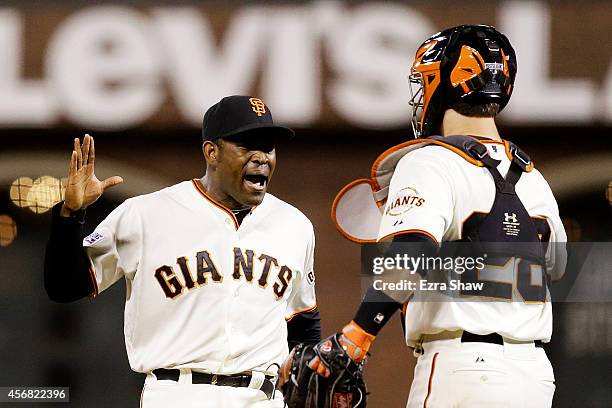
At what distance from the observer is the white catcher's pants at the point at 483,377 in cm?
309

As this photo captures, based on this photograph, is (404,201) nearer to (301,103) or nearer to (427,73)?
(427,73)

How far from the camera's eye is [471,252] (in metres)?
3.15

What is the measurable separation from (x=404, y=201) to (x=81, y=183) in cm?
107

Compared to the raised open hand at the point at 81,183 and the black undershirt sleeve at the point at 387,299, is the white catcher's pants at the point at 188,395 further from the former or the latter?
the black undershirt sleeve at the point at 387,299

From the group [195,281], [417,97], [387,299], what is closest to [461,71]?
[417,97]

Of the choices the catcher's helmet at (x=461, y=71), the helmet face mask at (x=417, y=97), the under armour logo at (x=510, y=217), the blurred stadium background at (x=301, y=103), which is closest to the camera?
the under armour logo at (x=510, y=217)

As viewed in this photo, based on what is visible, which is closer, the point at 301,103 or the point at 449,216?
the point at 449,216

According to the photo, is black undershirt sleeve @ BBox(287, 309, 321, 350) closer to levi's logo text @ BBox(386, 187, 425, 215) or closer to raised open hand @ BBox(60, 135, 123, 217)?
raised open hand @ BBox(60, 135, 123, 217)

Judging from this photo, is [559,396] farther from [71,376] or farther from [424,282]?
[424,282]

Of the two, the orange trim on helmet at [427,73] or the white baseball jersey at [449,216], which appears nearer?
the white baseball jersey at [449,216]

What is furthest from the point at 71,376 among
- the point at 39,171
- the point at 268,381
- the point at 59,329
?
the point at 268,381

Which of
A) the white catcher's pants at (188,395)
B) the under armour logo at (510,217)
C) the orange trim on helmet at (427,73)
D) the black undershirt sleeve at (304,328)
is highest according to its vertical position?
the orange trim on helmet at (427,73)

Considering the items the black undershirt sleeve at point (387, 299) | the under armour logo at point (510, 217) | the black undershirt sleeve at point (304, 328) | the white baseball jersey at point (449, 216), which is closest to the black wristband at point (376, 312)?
the black undershirt sleeve at point (387, 299)

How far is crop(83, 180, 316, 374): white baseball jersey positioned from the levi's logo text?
0.82 m
